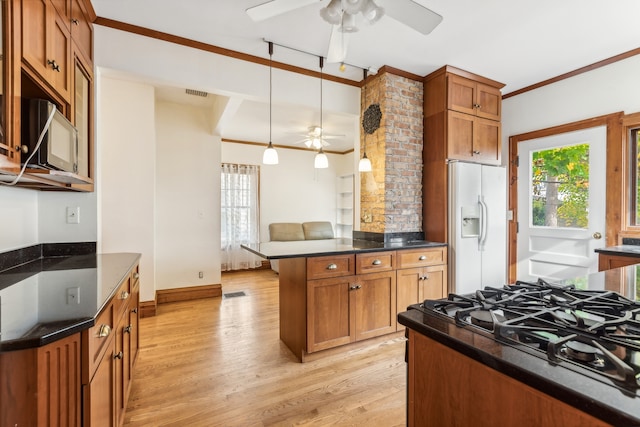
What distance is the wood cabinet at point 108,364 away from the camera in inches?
39.9

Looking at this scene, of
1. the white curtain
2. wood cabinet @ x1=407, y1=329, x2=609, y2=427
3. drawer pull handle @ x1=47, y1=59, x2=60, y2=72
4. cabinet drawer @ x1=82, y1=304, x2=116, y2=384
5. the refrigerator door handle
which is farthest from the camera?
the white curtain

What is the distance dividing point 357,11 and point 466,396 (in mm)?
1898

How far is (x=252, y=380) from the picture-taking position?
215cm

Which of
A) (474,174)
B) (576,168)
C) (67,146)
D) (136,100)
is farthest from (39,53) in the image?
(576,168)

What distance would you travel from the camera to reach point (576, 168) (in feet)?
10.7

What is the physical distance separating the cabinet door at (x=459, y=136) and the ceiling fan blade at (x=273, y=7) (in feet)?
6.57

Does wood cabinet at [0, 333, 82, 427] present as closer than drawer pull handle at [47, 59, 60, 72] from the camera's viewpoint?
Yes

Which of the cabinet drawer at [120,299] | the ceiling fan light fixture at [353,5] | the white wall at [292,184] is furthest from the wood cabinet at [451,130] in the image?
the white wall at [292,184]

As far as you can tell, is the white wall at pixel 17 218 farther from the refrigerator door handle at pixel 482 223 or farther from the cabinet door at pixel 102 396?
the refrigerator door handle at pixel 482 223

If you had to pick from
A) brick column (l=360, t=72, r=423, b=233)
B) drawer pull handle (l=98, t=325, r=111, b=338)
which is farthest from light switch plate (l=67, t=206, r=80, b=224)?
brick column (l=360, t=72, r=423, b=233)

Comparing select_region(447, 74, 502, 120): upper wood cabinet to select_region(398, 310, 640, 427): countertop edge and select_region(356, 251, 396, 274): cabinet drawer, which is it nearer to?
select_region(356, 251, 396, 274): cabinet drawer

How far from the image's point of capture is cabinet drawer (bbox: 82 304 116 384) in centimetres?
100

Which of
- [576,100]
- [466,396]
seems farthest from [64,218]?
[576,100]

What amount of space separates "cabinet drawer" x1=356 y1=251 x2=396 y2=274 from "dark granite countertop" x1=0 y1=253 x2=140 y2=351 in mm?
A: 1732
